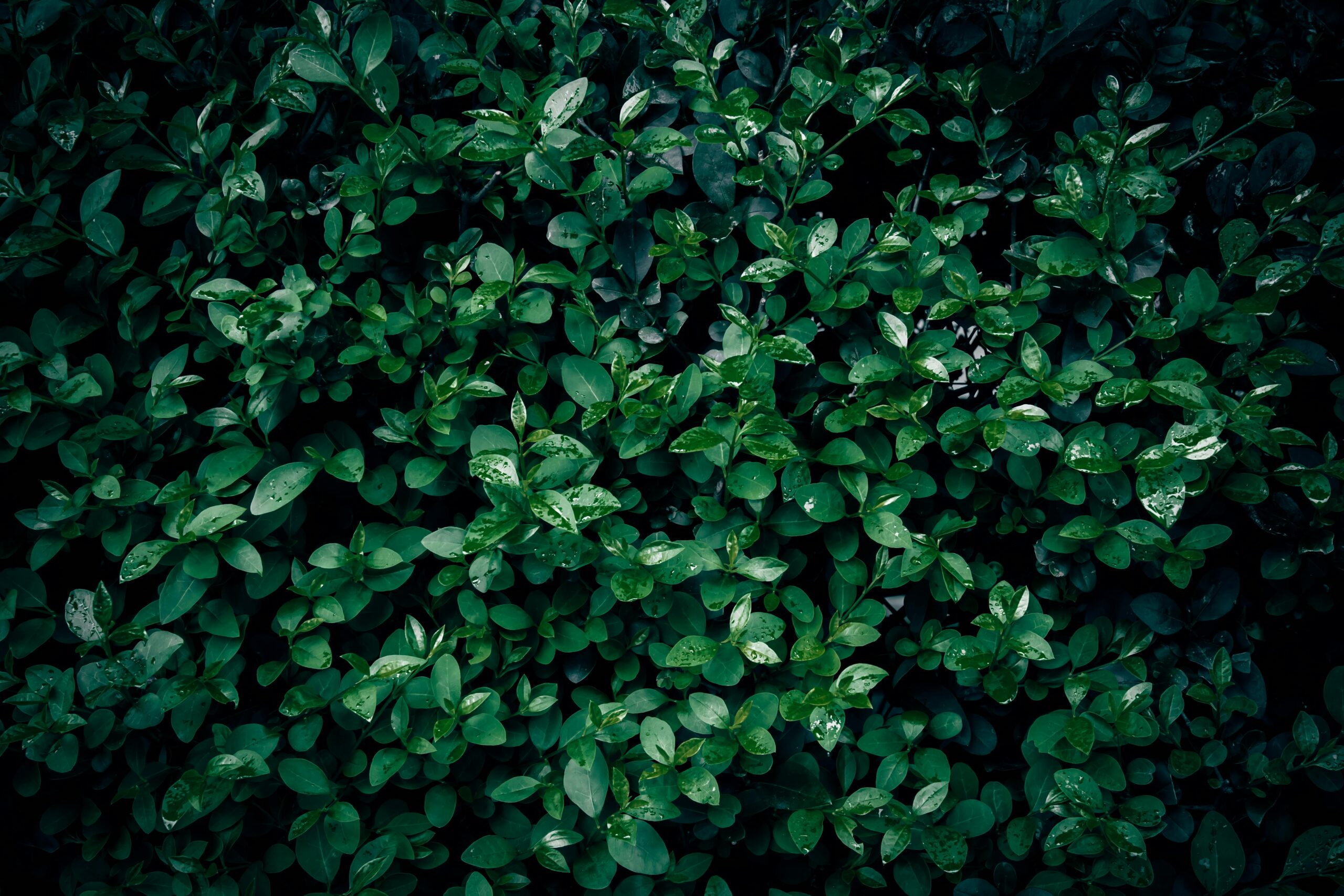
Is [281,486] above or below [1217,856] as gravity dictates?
above

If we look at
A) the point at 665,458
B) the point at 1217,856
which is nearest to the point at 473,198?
the point at 665,458

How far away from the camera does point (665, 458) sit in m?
1.60

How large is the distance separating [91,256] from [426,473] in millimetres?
A: 850

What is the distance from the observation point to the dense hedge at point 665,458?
150 centimetres

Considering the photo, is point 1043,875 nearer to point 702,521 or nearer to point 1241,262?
point 702,521

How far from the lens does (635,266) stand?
167 centimetres

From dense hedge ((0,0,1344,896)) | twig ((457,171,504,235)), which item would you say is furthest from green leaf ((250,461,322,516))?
twig ((457,171,504,235))

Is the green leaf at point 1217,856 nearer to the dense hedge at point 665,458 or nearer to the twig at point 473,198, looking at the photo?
the dense hedge at point 665,458

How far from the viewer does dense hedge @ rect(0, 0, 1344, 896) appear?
1.50m

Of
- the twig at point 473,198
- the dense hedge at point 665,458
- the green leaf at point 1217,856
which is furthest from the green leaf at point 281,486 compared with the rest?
the green leaf at point 1217,856

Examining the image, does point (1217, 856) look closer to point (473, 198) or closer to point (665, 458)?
point (665, 458)

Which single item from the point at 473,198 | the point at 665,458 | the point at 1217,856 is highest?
the point at 473,198

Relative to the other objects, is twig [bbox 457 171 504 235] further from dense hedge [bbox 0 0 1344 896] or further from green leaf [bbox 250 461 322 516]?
green leaf [bbox 250 461 322 516]

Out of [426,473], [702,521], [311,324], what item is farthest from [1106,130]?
[311,324]
